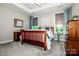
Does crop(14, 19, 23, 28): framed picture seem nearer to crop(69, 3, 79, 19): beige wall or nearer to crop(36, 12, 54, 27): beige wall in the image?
crop(36, 12, 54, 27): beige wall

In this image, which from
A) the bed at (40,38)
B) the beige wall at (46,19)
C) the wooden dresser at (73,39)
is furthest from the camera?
the bed at (40,38)

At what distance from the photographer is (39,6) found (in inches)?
87.3

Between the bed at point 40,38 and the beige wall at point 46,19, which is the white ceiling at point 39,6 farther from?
the bed at point 40,38

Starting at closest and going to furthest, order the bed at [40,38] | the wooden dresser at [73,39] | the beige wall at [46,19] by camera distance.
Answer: the wooden dresser at [73,39], the beige wall at [46,19], the bed at [40,38]

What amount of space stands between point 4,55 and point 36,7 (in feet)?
4.79

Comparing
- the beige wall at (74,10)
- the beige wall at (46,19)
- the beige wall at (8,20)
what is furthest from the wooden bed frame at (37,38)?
the beige wall at (74,10)

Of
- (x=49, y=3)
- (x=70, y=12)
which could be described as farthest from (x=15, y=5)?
(x=70, y=12)

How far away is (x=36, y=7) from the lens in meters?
2.25

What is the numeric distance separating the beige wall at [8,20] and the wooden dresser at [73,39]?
1165 millimetres

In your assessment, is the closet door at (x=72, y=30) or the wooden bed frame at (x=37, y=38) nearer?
the closet door at (x=72, y=30)

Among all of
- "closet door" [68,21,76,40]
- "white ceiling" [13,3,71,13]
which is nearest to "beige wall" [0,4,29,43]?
"white ceiling" [13,3,71,13]

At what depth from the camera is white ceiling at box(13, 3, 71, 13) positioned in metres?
2.14

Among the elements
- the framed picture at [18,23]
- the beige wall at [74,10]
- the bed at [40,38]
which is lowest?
the bed at [40,38]

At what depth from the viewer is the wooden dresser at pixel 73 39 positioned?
2.11 meters
